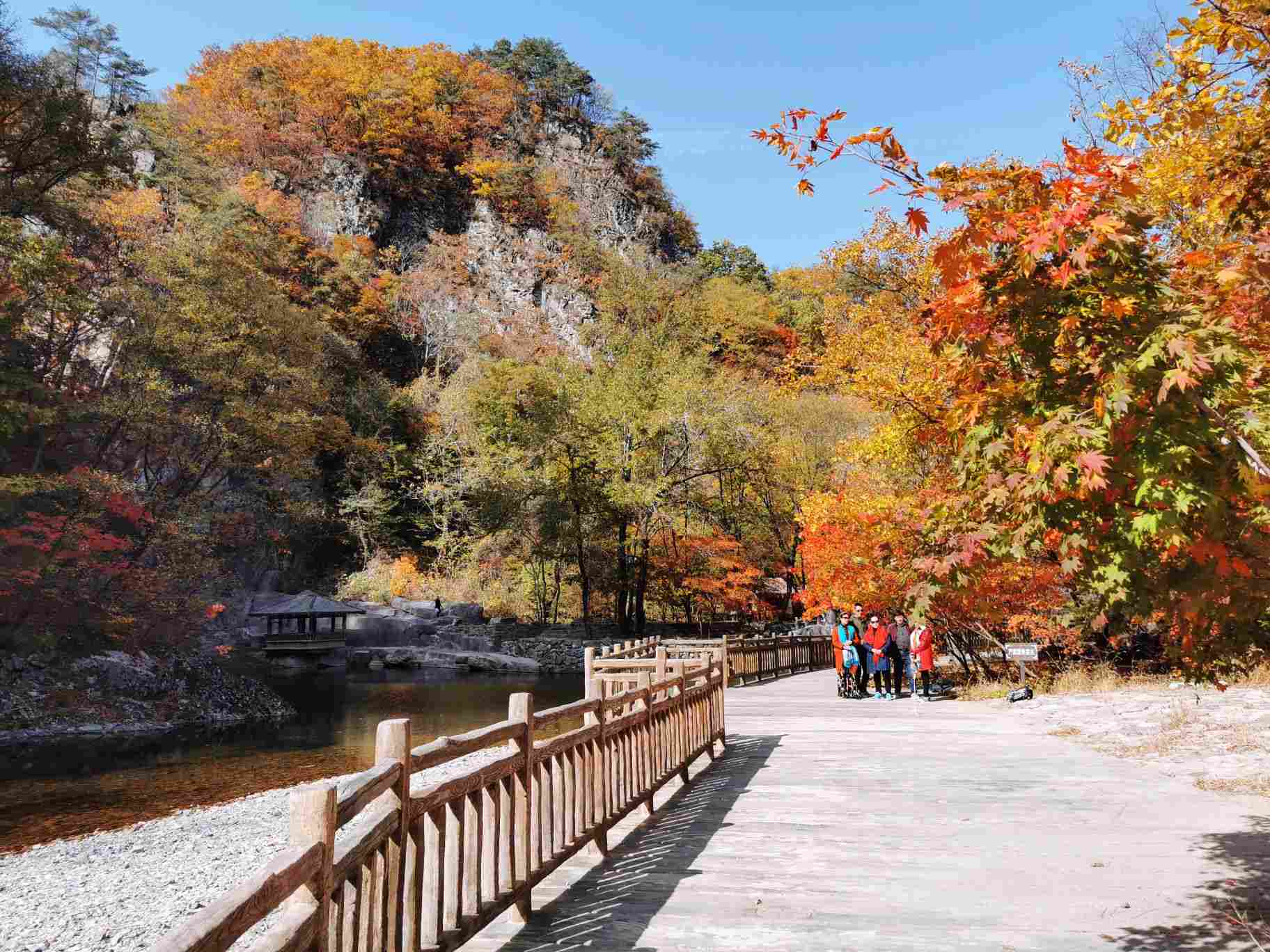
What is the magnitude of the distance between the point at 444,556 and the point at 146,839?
3307 centimetres

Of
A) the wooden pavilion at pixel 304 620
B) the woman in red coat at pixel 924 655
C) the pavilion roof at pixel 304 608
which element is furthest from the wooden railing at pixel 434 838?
the pavilion roof at pixel 304 608

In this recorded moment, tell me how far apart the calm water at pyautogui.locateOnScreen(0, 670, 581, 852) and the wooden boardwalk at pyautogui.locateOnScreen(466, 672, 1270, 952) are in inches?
322

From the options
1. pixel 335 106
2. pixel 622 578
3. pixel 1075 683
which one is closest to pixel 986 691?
pixel 1075 683

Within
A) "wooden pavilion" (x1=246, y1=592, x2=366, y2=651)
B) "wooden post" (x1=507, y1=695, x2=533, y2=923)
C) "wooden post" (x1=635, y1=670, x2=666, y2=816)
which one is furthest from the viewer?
→ "wooden pavilion" (x1=246, y1=592, x2=366, y2=651)

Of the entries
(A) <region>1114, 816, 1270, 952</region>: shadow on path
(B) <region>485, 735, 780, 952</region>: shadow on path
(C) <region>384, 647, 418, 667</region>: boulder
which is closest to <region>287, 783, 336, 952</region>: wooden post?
(B) <region>485, 735, 780, 952</region>: shadow on path

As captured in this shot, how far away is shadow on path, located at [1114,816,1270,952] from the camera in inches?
172

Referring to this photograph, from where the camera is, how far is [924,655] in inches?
688

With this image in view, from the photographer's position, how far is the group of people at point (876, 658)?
17625 millimetres

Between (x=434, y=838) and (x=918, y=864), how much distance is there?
347 centimetres

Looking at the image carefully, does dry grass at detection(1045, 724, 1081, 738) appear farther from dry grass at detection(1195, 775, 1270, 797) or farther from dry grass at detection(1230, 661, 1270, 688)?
dry grass at detection(1195, 775, 1270, 797)

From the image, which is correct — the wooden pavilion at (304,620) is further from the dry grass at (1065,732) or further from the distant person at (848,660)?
the dry grass at (1065,732)

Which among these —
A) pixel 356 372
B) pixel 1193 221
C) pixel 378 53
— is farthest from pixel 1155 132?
pixel 378 53

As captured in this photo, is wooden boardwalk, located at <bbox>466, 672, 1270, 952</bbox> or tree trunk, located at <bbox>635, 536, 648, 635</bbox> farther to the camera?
tree trunk, located at <bbox>635, 536, 648, 635</bbox>

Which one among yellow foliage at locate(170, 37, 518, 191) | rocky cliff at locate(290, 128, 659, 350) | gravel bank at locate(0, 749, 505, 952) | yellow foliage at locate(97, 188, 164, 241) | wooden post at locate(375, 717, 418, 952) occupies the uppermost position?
yellow foliage at locate(170, 37, 518, 191)
